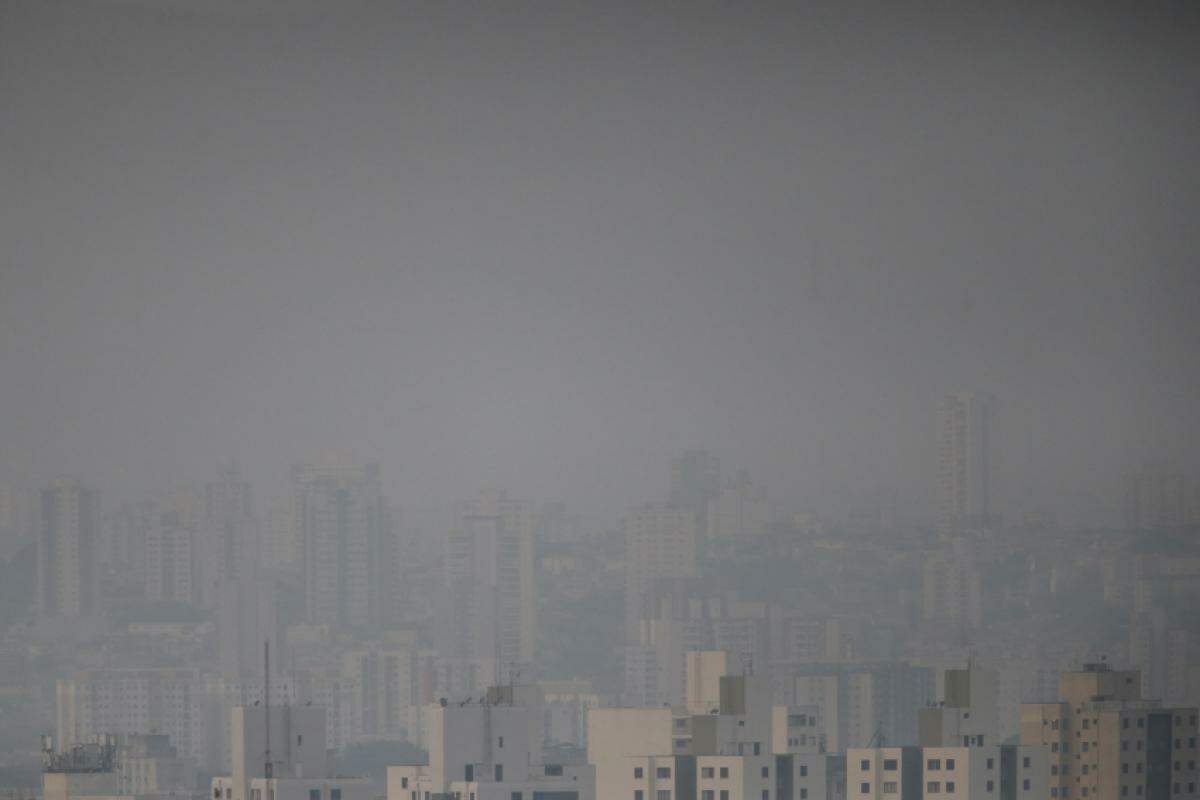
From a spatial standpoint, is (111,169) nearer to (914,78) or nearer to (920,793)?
(914,78)

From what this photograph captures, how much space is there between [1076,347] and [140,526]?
387 centimetres

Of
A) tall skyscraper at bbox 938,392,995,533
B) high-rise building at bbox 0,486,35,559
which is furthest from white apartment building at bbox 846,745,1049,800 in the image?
high-rise building at bbox 0,486,35,559

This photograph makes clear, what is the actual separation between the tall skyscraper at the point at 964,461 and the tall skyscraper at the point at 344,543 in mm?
2261

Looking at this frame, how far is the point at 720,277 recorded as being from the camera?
11.3m

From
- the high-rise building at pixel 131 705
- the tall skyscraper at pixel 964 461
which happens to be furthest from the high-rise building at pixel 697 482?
the high-rise building at pixel 131 705

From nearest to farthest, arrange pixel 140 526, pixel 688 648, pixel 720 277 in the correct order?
pixel 688 648 → pixel 140 526 → pixel 720 277

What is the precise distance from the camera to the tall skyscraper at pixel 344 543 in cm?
1050

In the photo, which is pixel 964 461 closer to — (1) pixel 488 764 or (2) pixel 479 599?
(2) pixel 479 599

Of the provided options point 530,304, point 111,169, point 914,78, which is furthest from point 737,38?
point 111,169

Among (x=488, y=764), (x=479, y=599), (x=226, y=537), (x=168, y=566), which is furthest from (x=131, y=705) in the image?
(x=488, y=764)

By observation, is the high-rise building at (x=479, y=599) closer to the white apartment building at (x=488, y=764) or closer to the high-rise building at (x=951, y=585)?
the high-rise building at (x=951, y=585)

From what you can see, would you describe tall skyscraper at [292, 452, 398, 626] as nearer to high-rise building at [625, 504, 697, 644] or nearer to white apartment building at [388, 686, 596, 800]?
high-rise building at [625, 504, 697, 644]

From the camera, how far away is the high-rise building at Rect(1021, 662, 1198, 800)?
760cm

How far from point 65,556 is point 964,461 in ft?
11.9
